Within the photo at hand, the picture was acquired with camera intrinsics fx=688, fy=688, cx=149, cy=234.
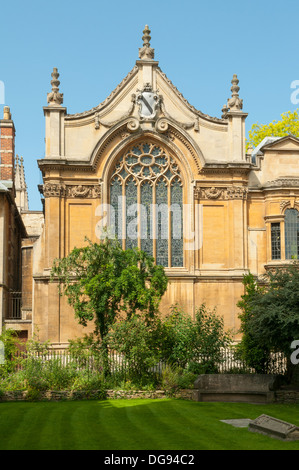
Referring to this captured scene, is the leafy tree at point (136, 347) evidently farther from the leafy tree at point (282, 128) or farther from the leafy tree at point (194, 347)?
the leafy tree at point (282, 128)

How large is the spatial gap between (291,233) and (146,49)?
494 inches

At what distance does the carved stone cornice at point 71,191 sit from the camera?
35.1 meters

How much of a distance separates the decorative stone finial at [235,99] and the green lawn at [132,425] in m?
A: 19.0

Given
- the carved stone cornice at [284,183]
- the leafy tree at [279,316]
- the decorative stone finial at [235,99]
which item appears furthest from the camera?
the decorative stone finial at [235,99]

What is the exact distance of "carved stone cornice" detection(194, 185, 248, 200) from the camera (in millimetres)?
36406

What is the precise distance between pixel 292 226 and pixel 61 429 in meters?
22.2

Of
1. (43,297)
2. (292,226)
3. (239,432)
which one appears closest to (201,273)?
(292,226)

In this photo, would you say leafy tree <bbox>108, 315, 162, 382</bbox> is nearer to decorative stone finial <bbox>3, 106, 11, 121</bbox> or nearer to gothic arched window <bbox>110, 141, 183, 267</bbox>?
gothic arched window <bbox>110, 141, 183, 267</bbox>

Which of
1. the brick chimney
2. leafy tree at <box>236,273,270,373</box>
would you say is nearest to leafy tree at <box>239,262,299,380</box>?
leafy tree at <box>236,273,270,373</box>

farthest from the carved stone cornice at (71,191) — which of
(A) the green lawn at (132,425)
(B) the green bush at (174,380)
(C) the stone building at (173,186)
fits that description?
(A) the green lawn at (132,425)

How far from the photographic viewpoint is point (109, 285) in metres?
26.6

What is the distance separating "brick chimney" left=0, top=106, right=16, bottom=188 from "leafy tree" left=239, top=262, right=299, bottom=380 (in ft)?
61.7

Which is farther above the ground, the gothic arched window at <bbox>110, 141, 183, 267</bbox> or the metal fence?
the gothic arched window at <bbox>110, 141, 183, 267</bbox>
